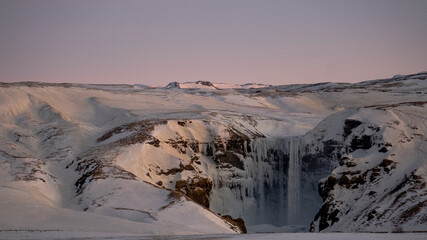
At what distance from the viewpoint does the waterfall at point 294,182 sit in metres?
55.8

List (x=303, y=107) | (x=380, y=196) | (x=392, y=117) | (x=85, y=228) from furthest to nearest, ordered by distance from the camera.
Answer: (x=303, y=107) < (x=392, y=117) < (x=380, y=196) < (x=85, y=228)

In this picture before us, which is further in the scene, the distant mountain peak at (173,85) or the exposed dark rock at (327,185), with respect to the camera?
the distant mountain peak at (173,85)

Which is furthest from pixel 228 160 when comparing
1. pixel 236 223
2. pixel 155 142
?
pixel 236 223

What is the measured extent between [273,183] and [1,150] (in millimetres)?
27331

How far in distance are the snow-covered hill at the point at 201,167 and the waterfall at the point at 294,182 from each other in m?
0.10

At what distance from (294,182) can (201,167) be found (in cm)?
999

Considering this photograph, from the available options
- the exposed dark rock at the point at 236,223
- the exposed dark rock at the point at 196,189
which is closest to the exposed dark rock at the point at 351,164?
the exposed dark rock at the point at 236,223

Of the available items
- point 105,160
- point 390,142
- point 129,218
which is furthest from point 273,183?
point 129,218

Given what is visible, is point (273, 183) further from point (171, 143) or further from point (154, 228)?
point (154, 228)

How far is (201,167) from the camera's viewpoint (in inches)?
2119

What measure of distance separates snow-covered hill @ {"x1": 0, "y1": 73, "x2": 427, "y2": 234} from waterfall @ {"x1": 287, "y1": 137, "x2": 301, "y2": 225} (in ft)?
0.34

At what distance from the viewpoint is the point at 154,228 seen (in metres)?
27.9

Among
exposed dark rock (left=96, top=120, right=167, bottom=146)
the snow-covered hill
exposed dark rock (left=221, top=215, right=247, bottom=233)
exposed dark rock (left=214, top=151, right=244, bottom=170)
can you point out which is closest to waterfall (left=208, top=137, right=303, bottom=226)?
the snow-covered hill

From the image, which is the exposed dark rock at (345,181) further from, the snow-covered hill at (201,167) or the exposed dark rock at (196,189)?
the exposed dark rock at (196,189)
